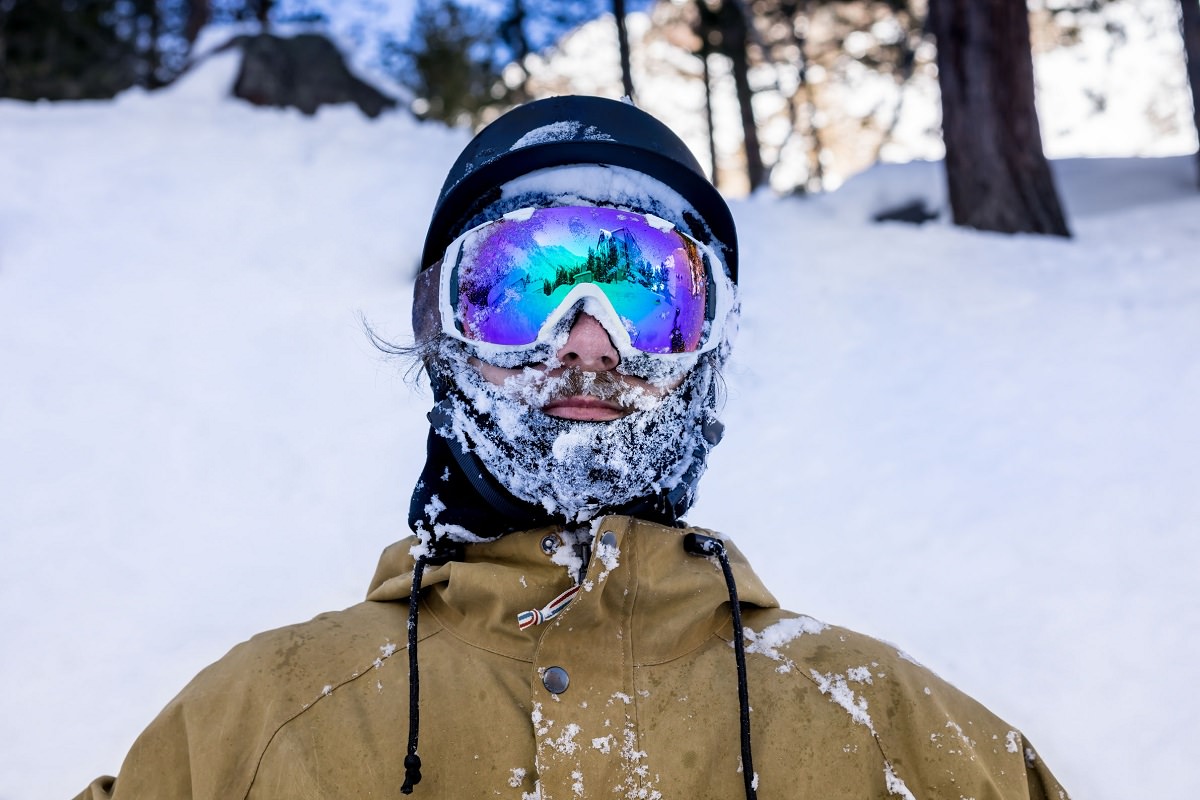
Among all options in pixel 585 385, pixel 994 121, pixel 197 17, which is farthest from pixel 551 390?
pixel 197 17

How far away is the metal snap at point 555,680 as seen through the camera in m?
1.61

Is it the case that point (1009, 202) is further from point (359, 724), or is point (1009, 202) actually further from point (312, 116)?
point (359, 724)

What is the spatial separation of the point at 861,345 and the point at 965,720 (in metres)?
4.72

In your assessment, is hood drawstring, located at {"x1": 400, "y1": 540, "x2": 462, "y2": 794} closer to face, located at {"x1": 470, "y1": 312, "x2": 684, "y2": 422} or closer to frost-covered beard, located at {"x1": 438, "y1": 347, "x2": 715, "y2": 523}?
frost-covered beard, located at {"x1": 438, "y1": 347, "x2": 715, "y2": 523}

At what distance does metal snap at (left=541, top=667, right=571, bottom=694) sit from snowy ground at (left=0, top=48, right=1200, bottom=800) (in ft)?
4.95

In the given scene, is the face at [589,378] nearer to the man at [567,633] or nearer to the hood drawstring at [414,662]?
the man at [567,633]

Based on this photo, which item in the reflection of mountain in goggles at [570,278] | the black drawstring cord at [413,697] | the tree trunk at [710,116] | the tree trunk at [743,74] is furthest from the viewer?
the tree trunk at [710,116]

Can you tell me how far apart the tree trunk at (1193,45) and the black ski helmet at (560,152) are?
963 cm

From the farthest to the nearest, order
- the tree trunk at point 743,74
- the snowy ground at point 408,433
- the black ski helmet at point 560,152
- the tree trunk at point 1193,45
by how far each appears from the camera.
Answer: the tree trunk at point 743,74, the tree trunk at point 1193,45, the snowy ground at point 408,433, the black ski helmet at point 560,152

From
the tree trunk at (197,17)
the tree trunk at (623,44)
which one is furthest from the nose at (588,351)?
the tree trunk at (623,44)

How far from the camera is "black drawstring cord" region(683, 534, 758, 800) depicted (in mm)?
1605

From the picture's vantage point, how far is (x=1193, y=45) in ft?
32.1

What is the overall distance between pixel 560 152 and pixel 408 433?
3.22 m

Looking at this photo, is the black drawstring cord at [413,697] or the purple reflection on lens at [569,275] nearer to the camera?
the black drawstring cord at [413,697]
